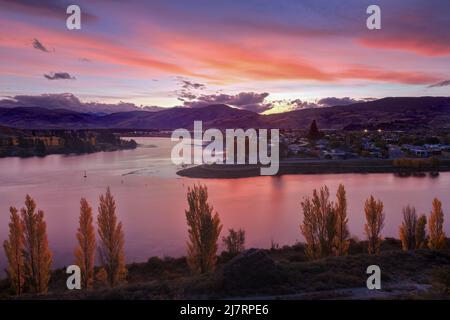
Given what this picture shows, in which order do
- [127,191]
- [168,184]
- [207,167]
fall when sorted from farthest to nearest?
[207,167]
[168,184]
[127,191]

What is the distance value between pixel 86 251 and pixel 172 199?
14621 millimetres

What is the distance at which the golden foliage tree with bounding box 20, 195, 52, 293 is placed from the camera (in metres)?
11.6

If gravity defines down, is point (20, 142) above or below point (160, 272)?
above

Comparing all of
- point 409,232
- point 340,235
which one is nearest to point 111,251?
point 340,235

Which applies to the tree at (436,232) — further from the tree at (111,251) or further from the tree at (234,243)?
the tree at (111,251)

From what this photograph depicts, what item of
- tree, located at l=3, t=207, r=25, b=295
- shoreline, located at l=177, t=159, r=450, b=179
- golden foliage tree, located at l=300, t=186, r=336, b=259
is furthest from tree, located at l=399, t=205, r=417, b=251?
shoreline, located at l=177, t=159, r=450, b=179

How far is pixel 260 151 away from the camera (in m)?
50.0

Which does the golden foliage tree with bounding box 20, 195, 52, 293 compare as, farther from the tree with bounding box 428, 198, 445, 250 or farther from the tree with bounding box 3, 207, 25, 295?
the tree with bounding box 428, 198, 445, 250

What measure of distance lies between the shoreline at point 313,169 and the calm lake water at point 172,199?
1.54 meters

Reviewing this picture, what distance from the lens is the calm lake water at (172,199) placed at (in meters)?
18.2

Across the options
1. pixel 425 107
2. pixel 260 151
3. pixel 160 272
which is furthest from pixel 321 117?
pixel 160 272
